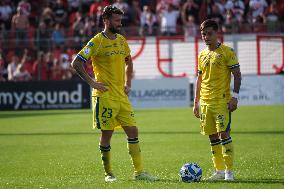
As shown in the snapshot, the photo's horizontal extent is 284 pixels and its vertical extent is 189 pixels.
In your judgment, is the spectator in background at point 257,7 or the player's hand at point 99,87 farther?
the spectator in background at point 257,7

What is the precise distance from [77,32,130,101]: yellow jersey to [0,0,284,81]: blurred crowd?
18857 millimetres

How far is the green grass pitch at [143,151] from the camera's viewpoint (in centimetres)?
1027

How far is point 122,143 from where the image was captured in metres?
16.2

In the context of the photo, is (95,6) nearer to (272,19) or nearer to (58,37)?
(58,37)

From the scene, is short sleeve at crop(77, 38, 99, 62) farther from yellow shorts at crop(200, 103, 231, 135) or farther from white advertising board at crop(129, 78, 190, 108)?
white advertising board at crop(129, 78, 190, 108)

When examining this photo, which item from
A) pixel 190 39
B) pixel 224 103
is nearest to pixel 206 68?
pixel 224 103

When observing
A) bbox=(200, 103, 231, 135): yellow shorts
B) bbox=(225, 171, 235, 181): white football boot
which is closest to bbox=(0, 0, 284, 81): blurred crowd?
bbox=(200, 103, 231, 135): yellow shorts

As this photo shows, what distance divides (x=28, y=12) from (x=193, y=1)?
7.36 m

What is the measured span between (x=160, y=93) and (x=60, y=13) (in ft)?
23.0

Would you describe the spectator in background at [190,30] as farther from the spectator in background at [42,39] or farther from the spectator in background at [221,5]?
the spectator in background at [42,39]

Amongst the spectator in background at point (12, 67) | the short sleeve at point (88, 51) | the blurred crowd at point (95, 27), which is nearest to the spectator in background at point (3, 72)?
the blurred crowd at point (95, 27)

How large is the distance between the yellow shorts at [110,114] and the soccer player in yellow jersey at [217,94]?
1.12 metres

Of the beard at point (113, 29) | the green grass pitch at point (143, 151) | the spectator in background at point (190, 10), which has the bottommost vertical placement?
the green grass pitch at point (143, 151)

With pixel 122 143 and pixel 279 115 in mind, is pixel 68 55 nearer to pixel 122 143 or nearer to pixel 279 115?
pixel 279 115
